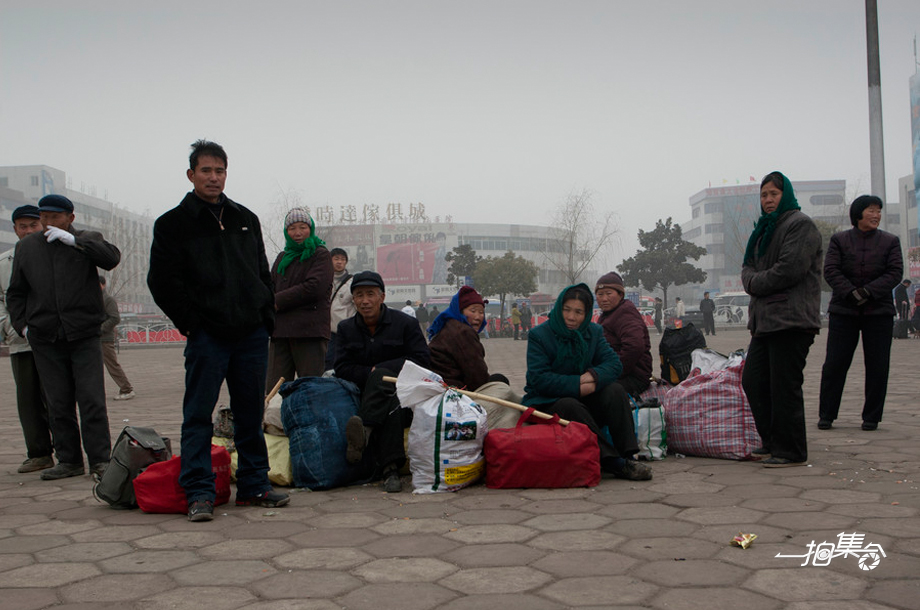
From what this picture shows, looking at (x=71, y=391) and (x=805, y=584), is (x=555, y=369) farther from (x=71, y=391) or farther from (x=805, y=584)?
(x=71, y=391)

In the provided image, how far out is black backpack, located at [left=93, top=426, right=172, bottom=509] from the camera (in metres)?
4.09

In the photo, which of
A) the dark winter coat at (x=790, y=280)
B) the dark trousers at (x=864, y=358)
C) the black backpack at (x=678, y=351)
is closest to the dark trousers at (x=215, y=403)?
the dark winter coat at (x=790, y=280)

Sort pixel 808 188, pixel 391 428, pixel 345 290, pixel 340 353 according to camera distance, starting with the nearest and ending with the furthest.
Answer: pixel 391 428
pixel 340 353
pixel 345 290
pixel 808 188

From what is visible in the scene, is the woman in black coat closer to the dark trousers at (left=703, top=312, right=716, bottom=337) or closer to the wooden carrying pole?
the wooden carrying pole

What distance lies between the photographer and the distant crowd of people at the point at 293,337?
3.87 metres

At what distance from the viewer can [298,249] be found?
19.5 feet

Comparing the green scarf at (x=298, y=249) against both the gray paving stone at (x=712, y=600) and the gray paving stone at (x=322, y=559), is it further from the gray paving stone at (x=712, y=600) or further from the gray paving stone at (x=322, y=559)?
the gray paving stone at (x=712, y=600)

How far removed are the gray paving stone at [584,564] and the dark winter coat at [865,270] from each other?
154 inches

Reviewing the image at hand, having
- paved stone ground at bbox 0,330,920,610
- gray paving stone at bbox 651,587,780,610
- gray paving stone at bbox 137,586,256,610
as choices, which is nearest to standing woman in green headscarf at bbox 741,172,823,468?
paved stone ground at bbox 0,330,920,610

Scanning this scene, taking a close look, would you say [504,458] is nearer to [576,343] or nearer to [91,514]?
[576,343]

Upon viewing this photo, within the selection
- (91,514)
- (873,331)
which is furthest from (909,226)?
(91,514)

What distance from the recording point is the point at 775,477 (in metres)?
4.45

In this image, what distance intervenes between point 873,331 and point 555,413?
9.96 ft

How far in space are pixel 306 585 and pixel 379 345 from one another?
88.5 inches
